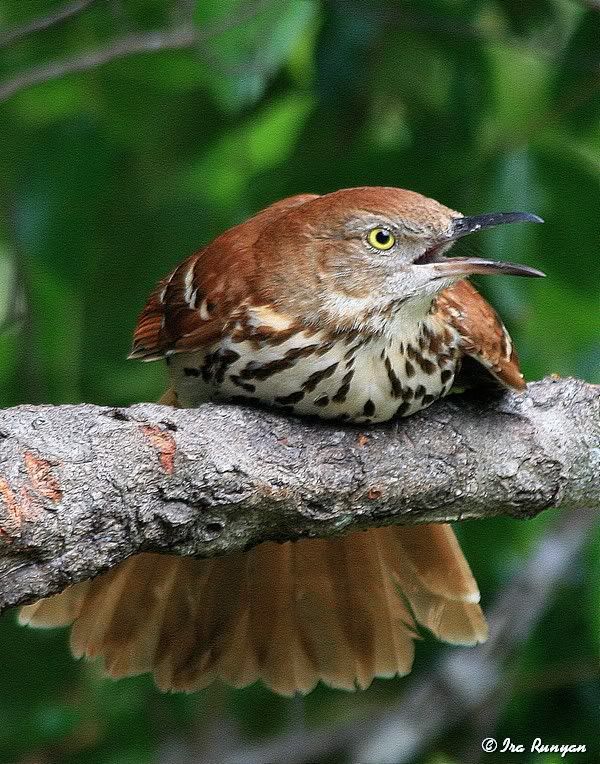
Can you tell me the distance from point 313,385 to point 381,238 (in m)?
0.40

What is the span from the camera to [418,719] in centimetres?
394

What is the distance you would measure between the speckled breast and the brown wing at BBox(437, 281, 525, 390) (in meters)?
0.04

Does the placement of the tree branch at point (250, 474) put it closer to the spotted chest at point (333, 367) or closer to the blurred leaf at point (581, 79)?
the spotted chest at point (333, 367)

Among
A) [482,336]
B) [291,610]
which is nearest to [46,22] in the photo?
[482,336]

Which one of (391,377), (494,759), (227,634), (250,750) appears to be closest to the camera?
(391,377)

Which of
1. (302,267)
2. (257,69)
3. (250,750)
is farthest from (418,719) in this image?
(257,69)

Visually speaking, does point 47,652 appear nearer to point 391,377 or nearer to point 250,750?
point 250,750

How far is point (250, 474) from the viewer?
2.65 metres

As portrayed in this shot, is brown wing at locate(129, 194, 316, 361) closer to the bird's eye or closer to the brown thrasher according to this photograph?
the brown thrasher

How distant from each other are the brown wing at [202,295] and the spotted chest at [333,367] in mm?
70

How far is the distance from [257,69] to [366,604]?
1.66 meters

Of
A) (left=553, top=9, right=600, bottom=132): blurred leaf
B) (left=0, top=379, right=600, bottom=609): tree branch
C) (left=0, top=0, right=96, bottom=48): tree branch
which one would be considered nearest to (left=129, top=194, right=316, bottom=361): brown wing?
(left=0, top=379, right=600, bottom=609): tree branch

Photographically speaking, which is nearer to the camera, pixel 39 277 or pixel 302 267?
pixel 302 267

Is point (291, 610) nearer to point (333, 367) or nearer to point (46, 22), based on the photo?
point (333, 367)
